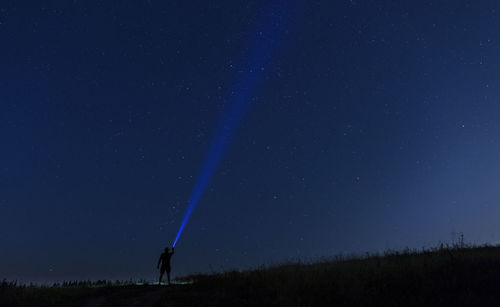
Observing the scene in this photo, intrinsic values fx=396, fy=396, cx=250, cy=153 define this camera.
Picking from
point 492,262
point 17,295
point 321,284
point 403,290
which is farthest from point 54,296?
point 492,262

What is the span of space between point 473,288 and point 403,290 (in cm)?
207

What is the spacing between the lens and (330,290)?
42.2 feet

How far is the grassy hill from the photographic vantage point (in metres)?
11.9

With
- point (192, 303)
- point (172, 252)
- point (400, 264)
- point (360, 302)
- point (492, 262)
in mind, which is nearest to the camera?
point (360, 302)

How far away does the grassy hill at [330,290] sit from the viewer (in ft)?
39.1

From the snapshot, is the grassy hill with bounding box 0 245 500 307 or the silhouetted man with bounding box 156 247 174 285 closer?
the grassy hill with bounding box 0 245 500 307

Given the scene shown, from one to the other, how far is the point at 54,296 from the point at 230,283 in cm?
712

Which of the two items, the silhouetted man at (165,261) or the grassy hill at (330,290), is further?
the silhouetted man at (165,261)

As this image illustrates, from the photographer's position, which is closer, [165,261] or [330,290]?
[330,290]

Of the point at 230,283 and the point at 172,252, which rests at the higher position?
the point at 172,252

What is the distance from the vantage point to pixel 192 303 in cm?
1305

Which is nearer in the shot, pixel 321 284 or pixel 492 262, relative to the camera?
pixel 321 284

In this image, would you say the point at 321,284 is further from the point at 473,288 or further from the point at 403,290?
the point at 473,288

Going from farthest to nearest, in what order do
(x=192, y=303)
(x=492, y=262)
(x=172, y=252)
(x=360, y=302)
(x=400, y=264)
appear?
(x=172, y=252), (x=400, y=264), (x=492, y=262), (x=192, y=303), (x=360, y=302)
